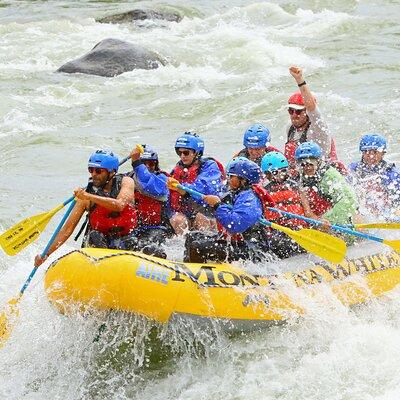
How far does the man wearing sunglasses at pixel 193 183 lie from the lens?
7918 millimetres

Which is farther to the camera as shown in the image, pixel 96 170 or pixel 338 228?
pixel 338 228

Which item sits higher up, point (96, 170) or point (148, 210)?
point (96, 170)

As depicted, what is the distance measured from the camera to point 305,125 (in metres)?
9.04

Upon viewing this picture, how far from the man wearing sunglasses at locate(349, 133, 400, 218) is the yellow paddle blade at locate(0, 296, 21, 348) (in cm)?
385

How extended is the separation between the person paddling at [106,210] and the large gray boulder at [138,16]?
17.9 meters

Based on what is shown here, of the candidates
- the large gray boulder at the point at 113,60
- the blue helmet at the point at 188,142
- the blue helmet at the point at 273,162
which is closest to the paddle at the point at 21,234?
the blue helmet at the point at 188,142

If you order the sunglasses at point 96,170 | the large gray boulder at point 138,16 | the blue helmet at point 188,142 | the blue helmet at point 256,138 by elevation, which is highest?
the sunglasses at point 96,170

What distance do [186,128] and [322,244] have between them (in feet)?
30.0

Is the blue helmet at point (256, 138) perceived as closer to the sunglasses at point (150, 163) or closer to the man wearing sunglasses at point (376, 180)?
the man wearing sunglasses at point (376, 180)

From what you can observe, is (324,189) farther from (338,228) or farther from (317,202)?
(338,228)

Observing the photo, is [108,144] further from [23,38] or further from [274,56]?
[23,38]

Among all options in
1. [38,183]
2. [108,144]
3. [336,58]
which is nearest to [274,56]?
[336,58]

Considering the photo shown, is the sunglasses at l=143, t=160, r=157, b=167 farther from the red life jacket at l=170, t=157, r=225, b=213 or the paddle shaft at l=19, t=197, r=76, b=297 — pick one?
the paddle shaft at l=19, t=197, r=76, b=297

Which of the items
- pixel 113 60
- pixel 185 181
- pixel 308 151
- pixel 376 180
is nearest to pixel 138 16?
pixel 113 60
